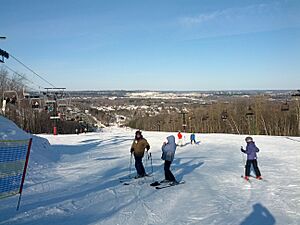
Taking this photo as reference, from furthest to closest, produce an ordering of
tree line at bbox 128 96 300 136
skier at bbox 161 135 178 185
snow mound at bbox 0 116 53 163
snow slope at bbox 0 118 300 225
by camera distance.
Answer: tree line at bbox 128 96 300 136 < snow mound at bbox 0 116 53 163 < skier at bbox 161 135 178 185 < snow slope at bbox 0 118 300 225

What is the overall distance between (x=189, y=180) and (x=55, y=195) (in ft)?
14.8

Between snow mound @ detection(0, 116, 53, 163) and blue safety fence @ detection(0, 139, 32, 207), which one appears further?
snow mound @ detection(0, 116, 53, 163)

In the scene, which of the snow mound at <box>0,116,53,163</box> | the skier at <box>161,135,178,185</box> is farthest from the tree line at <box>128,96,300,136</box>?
the skier at <box>161,135,178,185</box>

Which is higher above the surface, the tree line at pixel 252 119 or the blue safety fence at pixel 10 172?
the blue safety fence at pixel 10 172

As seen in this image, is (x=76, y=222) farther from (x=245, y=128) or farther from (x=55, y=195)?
(x=245, y=128)

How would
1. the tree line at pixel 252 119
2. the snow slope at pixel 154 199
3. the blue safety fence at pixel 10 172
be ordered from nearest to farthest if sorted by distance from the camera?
the snow slope at pixel 154 199 → the blue safety fence at pixel 10 172 → the tree line at pixel 252 119

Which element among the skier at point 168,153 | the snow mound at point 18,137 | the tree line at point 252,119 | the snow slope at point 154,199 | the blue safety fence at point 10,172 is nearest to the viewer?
the snow slope at point 154,199

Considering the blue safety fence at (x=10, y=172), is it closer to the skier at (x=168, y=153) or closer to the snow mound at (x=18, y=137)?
the skier at (x=168, y=153)

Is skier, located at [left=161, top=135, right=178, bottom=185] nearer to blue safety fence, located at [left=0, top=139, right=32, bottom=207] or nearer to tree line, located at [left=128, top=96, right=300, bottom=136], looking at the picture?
blue safety fence, located at [left=0, top=139, right=32, bottom=207]

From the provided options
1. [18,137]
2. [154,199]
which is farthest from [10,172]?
[18,137]

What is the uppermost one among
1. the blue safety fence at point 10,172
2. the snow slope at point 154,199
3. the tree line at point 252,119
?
the blue safety fence at point 10,172

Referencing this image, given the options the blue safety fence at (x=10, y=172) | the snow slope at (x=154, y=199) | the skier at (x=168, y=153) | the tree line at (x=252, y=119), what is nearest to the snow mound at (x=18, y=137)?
the snow slope at (x=154, y=199)

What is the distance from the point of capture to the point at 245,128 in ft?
220

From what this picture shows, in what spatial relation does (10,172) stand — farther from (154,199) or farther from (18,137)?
(18,137)
